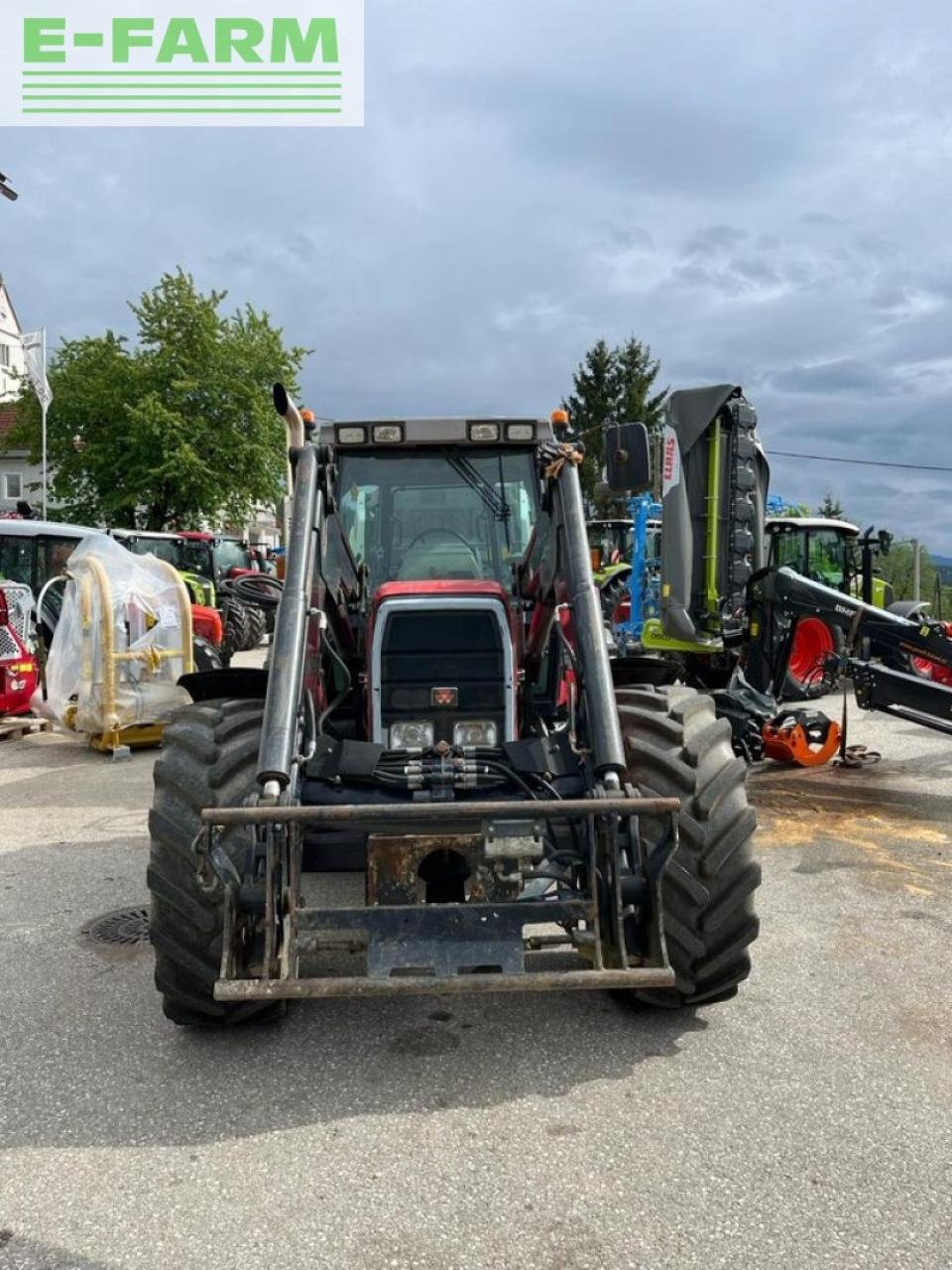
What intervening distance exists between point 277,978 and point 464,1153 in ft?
2.50

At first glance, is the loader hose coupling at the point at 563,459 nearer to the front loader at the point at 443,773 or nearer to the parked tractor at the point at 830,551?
the front loader at the point at 443,773

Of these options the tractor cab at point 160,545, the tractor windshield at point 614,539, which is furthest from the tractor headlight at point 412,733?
the tractor cab at point 160,545

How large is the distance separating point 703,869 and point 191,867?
1.76 m

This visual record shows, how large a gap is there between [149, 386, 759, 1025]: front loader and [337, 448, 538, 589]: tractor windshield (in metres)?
0.01

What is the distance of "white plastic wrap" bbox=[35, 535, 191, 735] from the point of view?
29.4 feet

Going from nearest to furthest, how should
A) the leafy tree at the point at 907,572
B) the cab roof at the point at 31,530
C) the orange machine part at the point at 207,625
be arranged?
the orange machine part at the point at 207,625 → the cab roof at the point at 31,530 → the leafy tree at the point at 907,572

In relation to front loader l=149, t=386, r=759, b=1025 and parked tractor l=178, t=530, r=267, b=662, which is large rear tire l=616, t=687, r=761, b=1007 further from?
parked tractor l=178, t=530, r=267, b=662

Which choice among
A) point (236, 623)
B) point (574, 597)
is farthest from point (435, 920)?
point (236, 623)

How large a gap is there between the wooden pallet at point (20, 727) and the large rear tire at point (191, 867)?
286 inches

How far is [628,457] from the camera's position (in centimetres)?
443

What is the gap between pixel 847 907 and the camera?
16.5 feet

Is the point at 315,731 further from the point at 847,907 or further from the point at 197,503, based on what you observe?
the point at 197,503

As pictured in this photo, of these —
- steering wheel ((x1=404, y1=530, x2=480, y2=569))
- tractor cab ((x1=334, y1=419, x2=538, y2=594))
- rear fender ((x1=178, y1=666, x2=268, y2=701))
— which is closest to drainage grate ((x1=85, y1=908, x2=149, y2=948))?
rear fender ((x1=178, y1=666, x2=268, y2=701))

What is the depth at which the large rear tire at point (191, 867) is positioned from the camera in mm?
3447
